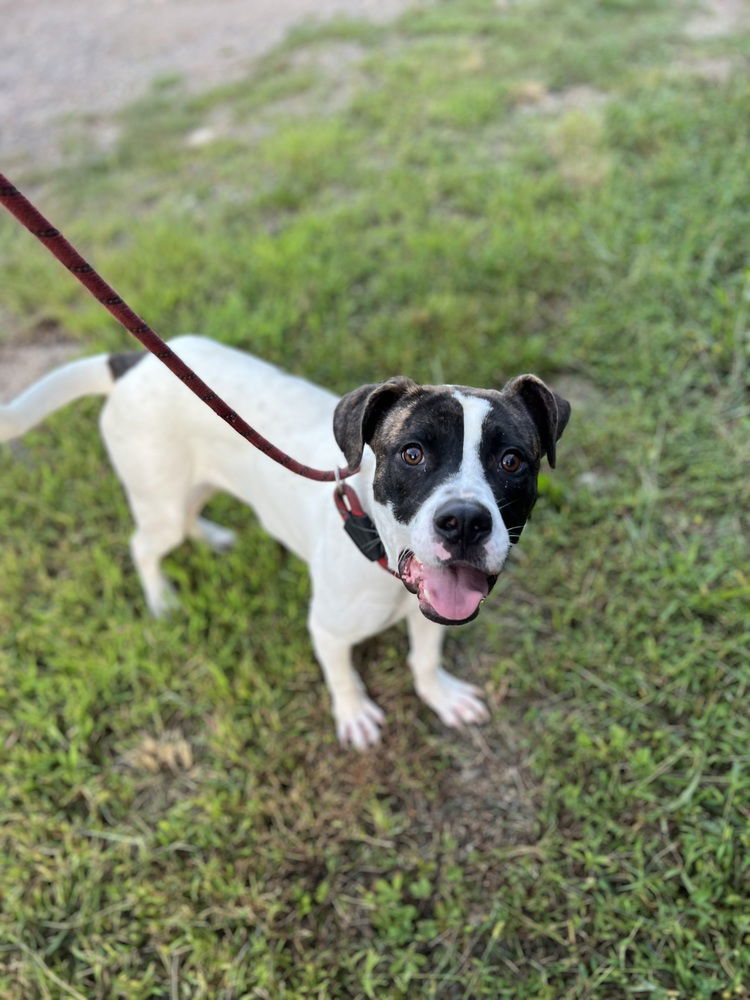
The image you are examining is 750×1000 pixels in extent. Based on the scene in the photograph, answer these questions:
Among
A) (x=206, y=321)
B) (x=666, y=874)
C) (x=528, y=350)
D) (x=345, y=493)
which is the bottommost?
(x=666, y=874)

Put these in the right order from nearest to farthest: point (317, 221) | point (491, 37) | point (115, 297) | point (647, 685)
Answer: point (115, 297) < point (647, 685) < point (317, 221) < point (491, 37)

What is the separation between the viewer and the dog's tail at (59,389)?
2744 millimetres

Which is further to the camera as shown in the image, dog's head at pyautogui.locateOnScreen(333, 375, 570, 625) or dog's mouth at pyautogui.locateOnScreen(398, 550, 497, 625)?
dog's mouth at pyautogui.locateOnScreen(398, 550, 497, 625)

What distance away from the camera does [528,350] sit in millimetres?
4219

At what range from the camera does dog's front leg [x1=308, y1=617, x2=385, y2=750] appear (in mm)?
2848

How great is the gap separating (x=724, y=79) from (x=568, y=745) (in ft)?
18.2

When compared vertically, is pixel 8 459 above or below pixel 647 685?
above

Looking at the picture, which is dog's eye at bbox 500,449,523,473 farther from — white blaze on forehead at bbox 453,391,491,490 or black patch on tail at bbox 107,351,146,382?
black patch on tail at bbox 107,351,146,382

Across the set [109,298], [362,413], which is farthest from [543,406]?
[109,298]

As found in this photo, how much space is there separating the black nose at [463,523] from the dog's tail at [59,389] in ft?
5.63

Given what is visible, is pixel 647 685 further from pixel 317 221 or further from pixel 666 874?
pixel 317 221

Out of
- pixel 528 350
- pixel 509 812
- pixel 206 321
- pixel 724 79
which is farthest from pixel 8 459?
pixel 724 79

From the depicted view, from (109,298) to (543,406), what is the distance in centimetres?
119

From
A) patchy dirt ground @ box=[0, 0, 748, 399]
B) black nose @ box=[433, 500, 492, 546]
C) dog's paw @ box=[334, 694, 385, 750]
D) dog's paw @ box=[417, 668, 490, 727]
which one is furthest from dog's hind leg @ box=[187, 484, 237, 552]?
patchy dirt ground @ box=[0, 0, 748, 399]
